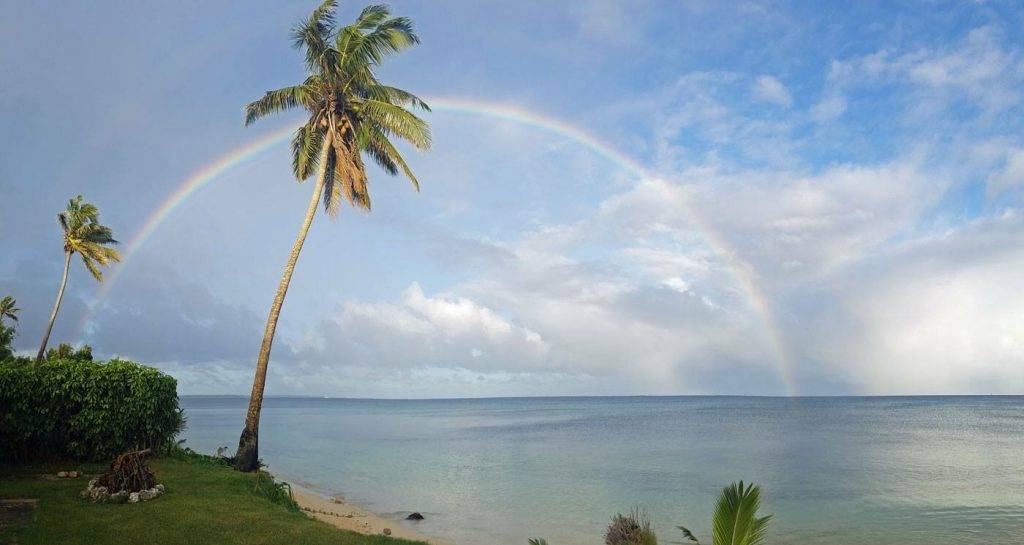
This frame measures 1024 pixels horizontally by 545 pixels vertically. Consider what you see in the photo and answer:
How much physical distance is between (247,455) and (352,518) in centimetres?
427

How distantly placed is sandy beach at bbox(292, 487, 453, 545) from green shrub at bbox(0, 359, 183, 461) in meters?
6.18

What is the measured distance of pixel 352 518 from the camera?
21.8 meters

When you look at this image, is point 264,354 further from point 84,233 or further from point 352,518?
point 84,233

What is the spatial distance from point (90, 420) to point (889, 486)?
35.1 meters

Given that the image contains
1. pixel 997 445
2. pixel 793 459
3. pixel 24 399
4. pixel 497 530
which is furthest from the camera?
pixel 997 445

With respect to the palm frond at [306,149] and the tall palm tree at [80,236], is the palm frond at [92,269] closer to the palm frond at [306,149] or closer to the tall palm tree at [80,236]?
the tall palm tree at [80,236]

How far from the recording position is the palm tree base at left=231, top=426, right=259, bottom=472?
21031 millimetres

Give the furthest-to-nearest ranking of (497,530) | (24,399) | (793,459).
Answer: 1. (793,459)
2. (497,530)
3. (24,399)

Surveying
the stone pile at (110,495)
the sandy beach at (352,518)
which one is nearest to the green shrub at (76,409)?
the stone pile at (110,495)

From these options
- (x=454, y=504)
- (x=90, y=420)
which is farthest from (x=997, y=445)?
(x=90, y=420)

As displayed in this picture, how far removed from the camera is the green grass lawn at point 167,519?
39.5 ft

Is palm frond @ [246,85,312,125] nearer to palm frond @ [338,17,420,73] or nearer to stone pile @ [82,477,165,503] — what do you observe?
palm frond @ [338,17,420,73]

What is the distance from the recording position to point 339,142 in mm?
24828

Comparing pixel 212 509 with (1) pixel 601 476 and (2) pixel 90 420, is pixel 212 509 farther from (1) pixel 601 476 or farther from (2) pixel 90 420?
(1) pixel 601 476
